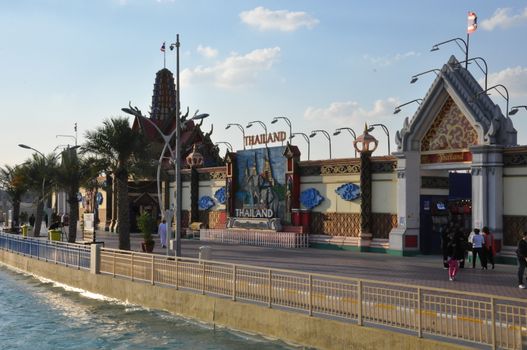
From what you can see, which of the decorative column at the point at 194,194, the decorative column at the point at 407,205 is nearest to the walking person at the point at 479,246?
the decorative column at the point at 407,205

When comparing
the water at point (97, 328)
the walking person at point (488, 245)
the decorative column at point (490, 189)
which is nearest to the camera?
the water at point (97, 328)

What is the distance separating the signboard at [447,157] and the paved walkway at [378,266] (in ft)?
14.6

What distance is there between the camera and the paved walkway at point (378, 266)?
19688 millimetres

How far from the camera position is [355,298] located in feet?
46.1

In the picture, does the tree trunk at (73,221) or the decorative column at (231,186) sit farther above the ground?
the decorative column at (231,186)

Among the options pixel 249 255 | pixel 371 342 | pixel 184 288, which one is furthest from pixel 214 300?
pixel 249 255

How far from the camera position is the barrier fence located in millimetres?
11375

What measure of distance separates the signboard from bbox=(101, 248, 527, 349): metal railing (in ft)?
43.0

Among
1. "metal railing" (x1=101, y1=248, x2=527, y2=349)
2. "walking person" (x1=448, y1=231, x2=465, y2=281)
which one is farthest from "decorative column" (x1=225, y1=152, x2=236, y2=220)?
"walking person" (x1=448, y1=231, x2=465, y2=281)

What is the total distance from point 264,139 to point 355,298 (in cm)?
2537

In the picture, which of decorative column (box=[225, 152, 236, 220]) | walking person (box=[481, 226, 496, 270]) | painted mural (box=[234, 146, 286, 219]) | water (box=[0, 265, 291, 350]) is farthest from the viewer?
decorative column (box=[225, 152, 236, 220])

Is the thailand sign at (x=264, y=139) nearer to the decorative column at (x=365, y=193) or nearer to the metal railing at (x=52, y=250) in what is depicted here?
the decorative column at (x=365, y=193)

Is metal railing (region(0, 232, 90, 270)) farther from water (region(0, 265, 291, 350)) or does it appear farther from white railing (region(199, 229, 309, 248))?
white railing (region(199, 229, 309, 248))

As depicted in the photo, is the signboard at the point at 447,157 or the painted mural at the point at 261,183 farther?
the painted mural at the point at 261,183
